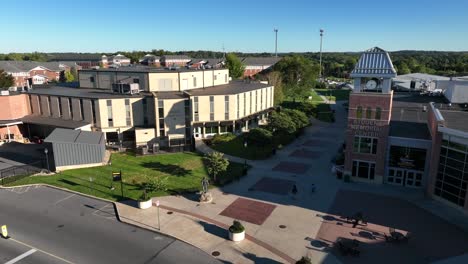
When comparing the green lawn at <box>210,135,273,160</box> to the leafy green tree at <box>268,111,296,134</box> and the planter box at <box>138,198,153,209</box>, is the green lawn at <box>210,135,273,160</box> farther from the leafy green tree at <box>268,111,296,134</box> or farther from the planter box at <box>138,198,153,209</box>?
the planter box at <box>138,198,153,209</box>

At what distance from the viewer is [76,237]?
27.7 m

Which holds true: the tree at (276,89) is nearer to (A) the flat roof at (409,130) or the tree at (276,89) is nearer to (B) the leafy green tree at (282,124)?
(B) the leafy green tree at (282,124)

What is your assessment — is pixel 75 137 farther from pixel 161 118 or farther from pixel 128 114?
pixel 161 118

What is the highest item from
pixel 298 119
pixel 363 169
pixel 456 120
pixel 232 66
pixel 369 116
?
pixel 232 66

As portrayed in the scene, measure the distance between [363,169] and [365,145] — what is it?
3.13 meters

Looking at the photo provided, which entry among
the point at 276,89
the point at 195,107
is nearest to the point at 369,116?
the point at 195,107

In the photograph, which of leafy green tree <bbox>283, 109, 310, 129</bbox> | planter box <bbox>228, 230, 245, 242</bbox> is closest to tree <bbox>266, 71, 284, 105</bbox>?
leafy green tree <bbox>283, 109, 310, 129</bbox>

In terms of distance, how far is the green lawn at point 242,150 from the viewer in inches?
1984

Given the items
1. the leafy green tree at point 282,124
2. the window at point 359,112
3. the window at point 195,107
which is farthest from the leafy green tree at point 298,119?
the window at point 359,112

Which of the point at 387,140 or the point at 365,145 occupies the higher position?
the point at 387,140

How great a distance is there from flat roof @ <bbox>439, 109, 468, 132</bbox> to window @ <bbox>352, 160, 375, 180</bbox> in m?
9.54

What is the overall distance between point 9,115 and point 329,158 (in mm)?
55495

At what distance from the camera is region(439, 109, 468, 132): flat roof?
33.5 meters

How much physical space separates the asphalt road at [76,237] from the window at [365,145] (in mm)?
24986
